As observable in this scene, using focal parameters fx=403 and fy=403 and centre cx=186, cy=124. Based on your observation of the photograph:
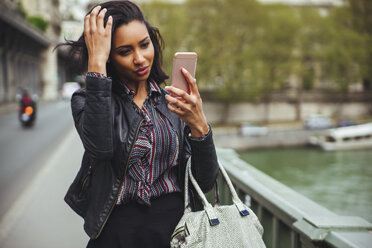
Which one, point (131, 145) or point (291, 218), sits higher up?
point (131, 145)

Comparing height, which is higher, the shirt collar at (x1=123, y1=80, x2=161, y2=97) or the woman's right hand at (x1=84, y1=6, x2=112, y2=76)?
the woman's right hand at (x1=84, y1=6, x2=112, y2=76)

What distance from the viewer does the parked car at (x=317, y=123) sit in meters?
36.6

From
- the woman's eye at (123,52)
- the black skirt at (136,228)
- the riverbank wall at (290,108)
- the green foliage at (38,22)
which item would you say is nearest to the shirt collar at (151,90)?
the woman's eye at (123,52)

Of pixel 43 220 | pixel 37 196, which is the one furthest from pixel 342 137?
pixel 43 220

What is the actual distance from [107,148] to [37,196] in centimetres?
432

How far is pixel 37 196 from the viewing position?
5.22 meters

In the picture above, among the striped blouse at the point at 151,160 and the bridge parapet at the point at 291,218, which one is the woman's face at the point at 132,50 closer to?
the striped blouse at the point at 151,160

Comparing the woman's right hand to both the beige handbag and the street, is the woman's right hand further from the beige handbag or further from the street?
the street

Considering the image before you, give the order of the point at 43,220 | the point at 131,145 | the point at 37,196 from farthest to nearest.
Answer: the point at 37,196, the point at 43,220, the point at 131,145

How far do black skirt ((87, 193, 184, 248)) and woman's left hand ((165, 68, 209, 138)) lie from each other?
1.11ft

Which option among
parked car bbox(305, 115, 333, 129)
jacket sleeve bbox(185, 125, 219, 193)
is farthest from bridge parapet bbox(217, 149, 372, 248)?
parked car bbox(305, 115, 333, 129)

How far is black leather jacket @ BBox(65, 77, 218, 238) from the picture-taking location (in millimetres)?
1304

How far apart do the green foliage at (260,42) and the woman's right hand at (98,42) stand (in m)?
27.9

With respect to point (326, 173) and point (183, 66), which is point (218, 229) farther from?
point (326, 173)
